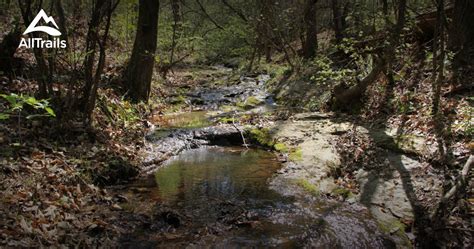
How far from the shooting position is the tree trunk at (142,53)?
10.9m

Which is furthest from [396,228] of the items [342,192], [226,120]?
[226,120]

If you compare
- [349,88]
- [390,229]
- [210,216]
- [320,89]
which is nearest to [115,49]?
[320,89]

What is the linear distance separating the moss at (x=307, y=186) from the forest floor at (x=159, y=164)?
2 centimetres

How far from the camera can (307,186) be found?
641 cm

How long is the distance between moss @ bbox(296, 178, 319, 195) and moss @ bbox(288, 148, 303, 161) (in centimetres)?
108

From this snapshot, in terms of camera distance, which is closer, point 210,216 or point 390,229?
point 390,229

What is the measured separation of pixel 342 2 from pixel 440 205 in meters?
15.6

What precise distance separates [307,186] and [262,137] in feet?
10.1

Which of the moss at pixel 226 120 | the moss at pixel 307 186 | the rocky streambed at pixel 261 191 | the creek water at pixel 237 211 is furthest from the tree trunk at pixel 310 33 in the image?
the moss at pixel 307 186

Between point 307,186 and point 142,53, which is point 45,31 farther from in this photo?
point 307,186

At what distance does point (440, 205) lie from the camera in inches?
186

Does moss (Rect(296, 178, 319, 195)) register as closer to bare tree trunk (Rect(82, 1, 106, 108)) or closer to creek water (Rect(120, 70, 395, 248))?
creek water (Rect(120, 70, 395, 248))

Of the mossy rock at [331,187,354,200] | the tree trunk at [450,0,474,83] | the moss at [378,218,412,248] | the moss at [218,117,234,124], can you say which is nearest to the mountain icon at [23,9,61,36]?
the moss at [218,117,234,124]

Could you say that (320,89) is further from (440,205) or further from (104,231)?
(104,231)
